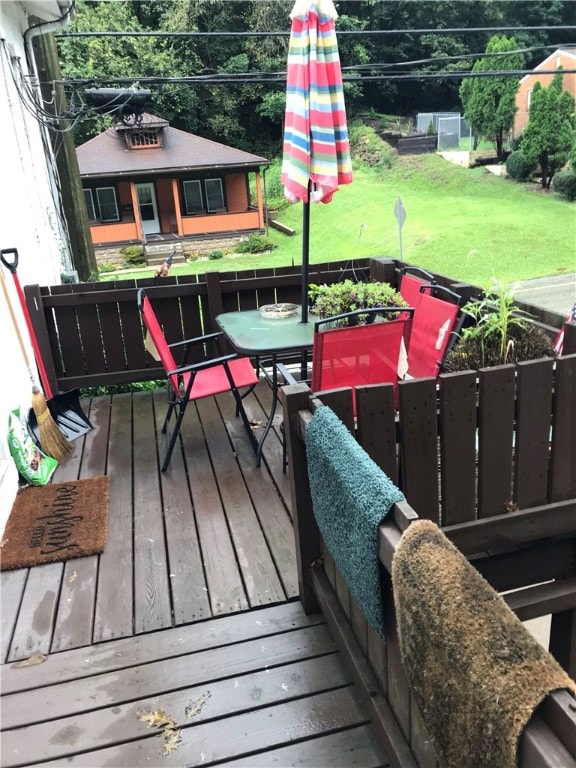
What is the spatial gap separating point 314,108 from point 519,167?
23504 millimetres

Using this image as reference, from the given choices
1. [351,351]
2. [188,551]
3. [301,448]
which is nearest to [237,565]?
[188,551]

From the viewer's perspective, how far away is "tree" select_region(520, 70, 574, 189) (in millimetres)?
21719

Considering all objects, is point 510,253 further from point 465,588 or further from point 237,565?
point 465,588

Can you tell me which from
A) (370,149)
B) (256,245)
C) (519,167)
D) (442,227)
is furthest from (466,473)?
(370,149)

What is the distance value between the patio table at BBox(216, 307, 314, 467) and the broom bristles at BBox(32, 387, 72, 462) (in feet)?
4.26

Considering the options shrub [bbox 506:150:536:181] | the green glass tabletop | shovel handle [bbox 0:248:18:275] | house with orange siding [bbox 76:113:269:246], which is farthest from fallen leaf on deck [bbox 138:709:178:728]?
shrub [bbox 506:150:536:181]

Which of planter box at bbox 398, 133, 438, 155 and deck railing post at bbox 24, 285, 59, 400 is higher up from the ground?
deck railing post at bbox 24, 285, 59, 400

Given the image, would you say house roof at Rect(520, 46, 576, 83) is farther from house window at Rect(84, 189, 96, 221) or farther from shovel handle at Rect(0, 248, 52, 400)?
shovel handle at Rect(0, 248, 52, 400)

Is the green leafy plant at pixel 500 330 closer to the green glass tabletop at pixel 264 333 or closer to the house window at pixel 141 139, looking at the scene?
the green glass tabletop at pixel 264 333

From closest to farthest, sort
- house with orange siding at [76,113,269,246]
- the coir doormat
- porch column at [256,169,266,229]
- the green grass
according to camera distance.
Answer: the coir doormat
the green grass
house with orange siding at [76,113,269,246]
porch column at [256,169,266,229]

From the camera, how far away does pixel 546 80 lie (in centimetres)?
2720

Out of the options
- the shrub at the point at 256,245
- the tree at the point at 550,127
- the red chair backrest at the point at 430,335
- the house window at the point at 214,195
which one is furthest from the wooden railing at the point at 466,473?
the tree at the point at 550,127

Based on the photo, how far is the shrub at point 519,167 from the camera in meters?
23.4

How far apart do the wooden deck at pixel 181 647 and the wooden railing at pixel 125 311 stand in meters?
1.73
